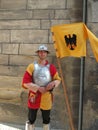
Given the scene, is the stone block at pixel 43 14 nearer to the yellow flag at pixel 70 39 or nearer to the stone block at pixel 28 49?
the stone block at pixel 28 49

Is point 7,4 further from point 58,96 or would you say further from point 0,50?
point 58,96

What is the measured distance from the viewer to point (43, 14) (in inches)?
316

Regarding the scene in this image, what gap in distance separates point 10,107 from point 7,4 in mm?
2277

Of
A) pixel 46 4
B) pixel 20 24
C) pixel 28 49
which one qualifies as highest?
pixel 46 4

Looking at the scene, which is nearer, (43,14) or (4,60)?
(43,14)

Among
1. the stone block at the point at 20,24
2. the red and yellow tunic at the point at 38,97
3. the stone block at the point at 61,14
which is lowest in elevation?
the red and yellow tunic at the point at 38,97

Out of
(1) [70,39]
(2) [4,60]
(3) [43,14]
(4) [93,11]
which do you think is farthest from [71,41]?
(2) [4,60]

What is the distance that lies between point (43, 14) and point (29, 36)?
562 mm

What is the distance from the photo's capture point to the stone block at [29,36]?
8016mm

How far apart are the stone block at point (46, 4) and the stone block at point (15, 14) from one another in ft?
0.50

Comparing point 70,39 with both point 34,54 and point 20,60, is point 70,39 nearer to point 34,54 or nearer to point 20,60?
point 34,54

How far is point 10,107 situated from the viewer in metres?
8.20

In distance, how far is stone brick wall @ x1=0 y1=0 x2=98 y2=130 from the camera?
7660 millimetres

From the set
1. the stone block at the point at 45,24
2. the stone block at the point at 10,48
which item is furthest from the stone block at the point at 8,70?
the stone block at the point at 45,24
